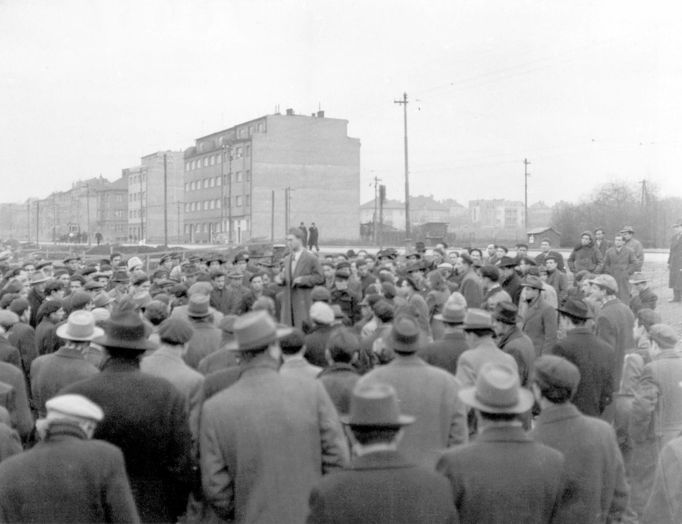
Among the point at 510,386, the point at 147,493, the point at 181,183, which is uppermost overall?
the point at 181,183

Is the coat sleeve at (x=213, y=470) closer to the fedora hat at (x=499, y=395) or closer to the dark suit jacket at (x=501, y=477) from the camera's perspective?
the dark suit jacket at (x=501, y=477)

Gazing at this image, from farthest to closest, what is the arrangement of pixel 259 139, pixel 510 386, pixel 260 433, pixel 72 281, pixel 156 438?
pixel 259 139 < pixel 72 281 < pixel 156 438 < pixel 260 433 < pixel 510 386

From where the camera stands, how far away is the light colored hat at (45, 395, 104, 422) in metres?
3.42

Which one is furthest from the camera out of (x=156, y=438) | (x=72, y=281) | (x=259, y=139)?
(x=259, y=139)

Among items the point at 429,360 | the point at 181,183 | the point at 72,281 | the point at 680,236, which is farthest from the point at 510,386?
the point at 181,183

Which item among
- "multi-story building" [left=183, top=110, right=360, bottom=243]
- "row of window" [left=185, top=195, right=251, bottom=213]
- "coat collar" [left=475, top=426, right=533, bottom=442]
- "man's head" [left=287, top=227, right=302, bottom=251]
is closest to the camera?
"coat collar" [left=475, top=426, right=533, bottom=442]

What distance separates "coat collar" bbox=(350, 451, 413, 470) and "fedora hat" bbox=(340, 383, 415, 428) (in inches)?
4.7

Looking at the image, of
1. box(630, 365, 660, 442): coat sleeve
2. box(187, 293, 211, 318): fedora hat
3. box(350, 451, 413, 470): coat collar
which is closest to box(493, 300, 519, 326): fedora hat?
box(630, 365, 660, 442): coat sleeve

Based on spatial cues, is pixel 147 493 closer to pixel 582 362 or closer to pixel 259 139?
pixel 582 362

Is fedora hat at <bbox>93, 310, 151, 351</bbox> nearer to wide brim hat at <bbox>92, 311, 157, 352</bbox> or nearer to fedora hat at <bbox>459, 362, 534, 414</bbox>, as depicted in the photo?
wide brim hat at <bbox>92, 311, 157, 352</bbox>

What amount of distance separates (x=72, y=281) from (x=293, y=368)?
7.95 meters

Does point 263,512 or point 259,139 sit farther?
point 259,139

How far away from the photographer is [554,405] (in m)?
4.20

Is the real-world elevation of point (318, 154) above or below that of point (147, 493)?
above
